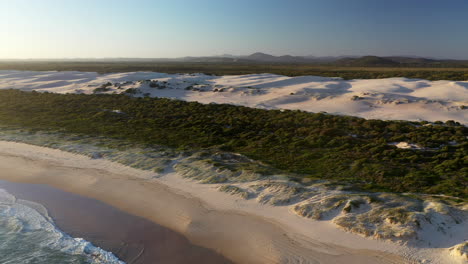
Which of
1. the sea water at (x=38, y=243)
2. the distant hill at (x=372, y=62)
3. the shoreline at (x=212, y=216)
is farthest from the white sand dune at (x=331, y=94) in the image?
the distant hill at (x=372, y=62)

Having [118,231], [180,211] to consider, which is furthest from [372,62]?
[118,231]

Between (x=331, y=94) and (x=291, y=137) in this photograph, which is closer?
(x=291, y=137)

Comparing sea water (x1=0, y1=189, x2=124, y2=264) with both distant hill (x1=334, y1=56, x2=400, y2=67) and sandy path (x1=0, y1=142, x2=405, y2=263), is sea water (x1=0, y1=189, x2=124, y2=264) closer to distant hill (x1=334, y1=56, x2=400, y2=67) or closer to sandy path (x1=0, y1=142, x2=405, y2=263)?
sandy path (x1=0, y1=142, x2=405, y2=263)

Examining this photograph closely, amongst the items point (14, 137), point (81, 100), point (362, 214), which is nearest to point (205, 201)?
point (362, 214)

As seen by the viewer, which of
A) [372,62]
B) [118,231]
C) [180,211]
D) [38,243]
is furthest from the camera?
[372,62]

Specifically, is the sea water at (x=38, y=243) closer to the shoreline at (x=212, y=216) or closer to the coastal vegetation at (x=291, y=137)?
the shoreline at (x=212, y=216)

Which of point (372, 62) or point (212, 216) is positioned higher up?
point (372, 62)

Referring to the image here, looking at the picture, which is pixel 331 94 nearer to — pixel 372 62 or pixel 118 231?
pixel 118 231

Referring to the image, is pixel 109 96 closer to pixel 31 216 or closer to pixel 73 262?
pixel 31 216
